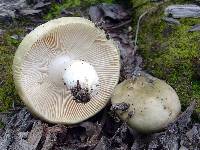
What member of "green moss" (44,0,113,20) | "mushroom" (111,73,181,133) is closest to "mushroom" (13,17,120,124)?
"mushroom" (111,73,181,133)

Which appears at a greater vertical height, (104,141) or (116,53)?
(116,53)

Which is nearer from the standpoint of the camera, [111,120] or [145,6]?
[111,120]

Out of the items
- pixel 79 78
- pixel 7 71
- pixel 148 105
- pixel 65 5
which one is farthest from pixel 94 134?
pixel 65 5

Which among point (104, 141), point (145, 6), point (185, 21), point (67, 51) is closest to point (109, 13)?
point (145, 6)

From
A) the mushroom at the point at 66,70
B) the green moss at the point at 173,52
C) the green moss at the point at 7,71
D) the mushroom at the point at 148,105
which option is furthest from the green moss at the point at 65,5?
the mushroom at the point at 148,105

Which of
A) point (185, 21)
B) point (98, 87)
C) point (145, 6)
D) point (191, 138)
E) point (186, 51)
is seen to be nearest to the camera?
point (191, 138)

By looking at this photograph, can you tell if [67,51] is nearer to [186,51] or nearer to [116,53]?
[116,53]
